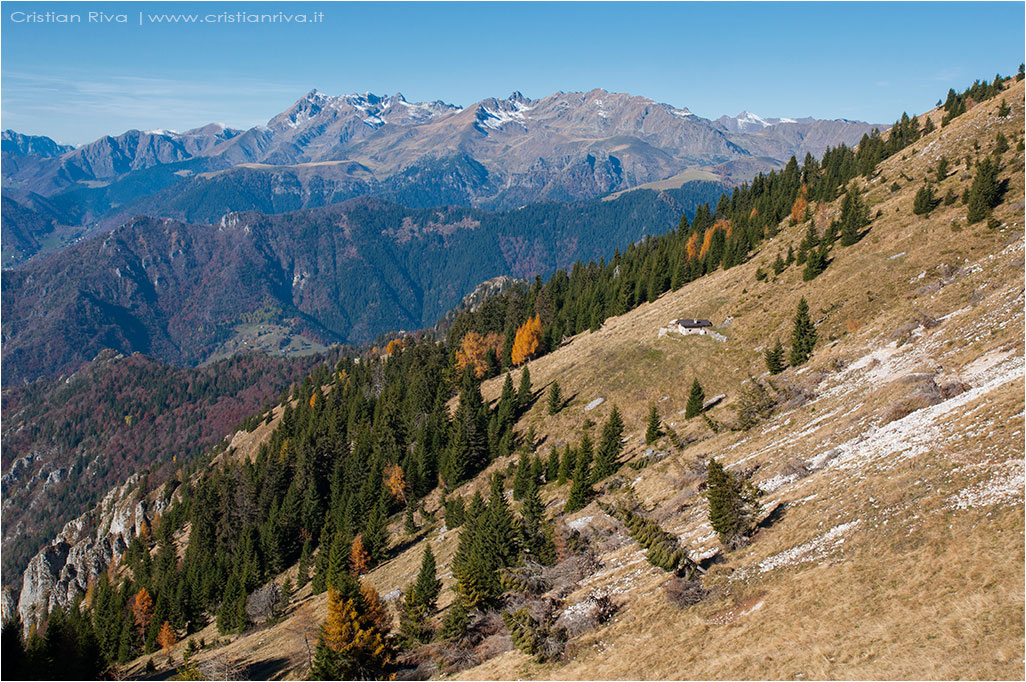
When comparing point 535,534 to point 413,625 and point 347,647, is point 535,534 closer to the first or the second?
point 413,625

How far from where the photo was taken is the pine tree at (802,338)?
7306 cm

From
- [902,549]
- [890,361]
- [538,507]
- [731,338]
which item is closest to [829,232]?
[731,338]

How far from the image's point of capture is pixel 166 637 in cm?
8194

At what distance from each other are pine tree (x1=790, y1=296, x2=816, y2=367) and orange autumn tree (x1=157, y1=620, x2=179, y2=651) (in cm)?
9246

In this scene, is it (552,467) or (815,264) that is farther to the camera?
(815,264)

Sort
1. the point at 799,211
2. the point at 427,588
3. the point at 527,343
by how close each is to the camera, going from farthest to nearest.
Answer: the point at 799,211 → the point at 527,343 → the point at 427,588

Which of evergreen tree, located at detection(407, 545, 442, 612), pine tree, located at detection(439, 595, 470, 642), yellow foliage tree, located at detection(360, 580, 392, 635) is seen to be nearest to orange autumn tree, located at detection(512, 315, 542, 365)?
evergreen tree, located at detection(407, 545, 442, 612)

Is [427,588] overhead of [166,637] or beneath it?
overhead

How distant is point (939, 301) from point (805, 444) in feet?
106

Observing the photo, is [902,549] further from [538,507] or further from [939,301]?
[939,301]

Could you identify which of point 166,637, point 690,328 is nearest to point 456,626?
point 166,637

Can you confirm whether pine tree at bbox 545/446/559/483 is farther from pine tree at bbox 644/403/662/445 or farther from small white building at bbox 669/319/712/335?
small white building at bbox 669/319/712/335

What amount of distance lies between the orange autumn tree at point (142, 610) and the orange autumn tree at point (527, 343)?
254 ft

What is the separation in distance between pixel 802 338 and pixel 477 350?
74.1 m
